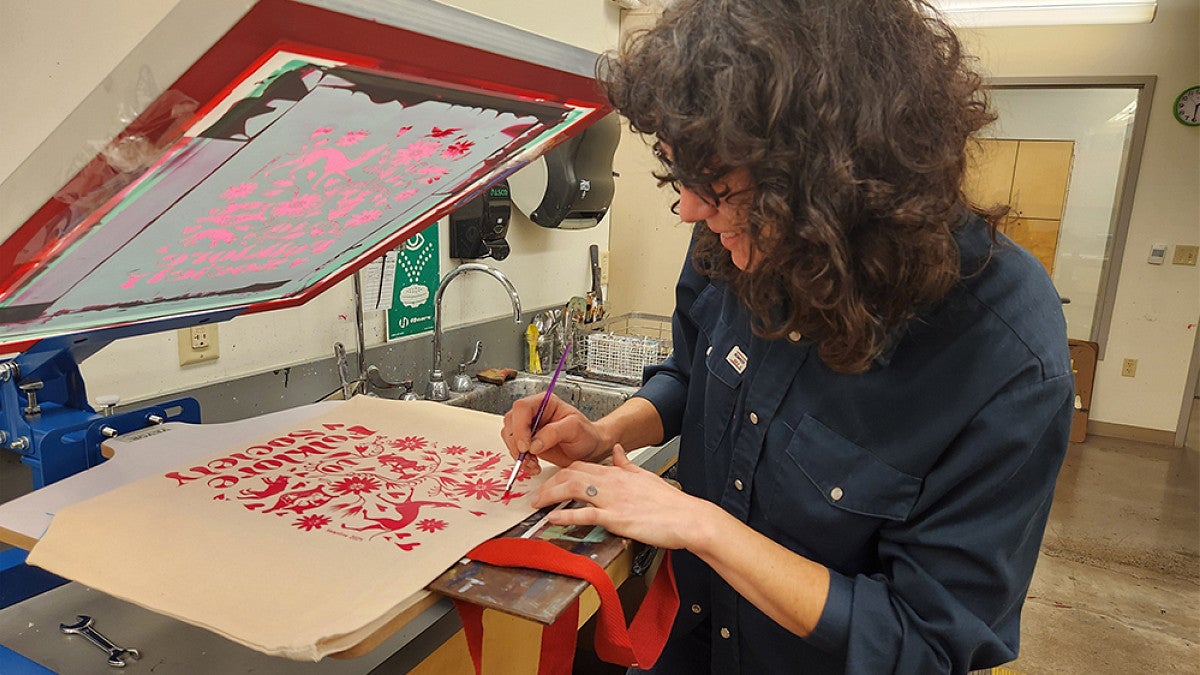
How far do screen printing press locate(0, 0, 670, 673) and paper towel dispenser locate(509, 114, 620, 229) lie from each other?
110 centimetres

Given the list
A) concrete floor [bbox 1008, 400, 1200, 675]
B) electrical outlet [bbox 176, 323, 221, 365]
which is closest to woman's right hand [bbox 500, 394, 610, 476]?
electrical outlet [bbox 176, 323, 221, 365]

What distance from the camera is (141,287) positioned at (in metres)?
0.80

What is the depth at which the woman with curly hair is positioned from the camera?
25.3 inches

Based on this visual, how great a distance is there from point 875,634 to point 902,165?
455 mm

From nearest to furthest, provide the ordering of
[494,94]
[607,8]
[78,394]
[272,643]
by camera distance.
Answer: [272,643]
[494,94]
[78,394]
[607,8]

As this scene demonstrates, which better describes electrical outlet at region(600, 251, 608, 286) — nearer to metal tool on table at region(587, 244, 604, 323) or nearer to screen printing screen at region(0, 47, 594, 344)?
metal tool on table at region(587, 244, 604, 323)

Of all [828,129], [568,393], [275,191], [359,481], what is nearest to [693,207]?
[828,129]

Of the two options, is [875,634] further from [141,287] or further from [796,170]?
[141,287]

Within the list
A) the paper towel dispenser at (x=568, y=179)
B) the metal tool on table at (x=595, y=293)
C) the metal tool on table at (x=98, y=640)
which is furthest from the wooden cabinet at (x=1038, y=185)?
the metal tool on table at (x=98, y=640)

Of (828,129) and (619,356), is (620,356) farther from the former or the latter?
(828,129)

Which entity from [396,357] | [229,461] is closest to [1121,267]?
[396,357]

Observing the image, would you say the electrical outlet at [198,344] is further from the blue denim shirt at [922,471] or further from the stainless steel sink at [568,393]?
the blue denim shirt at [922,471]

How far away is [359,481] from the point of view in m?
0.90

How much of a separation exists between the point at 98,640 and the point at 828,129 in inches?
34.7
